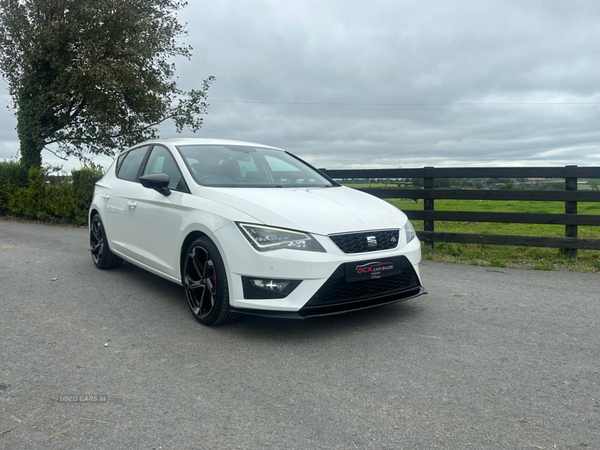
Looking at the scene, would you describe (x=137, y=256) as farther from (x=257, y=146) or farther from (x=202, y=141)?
(x=257, y=146)

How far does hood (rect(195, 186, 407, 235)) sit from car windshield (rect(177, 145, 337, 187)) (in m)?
0.30

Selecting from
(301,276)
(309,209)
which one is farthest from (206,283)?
(309,209)

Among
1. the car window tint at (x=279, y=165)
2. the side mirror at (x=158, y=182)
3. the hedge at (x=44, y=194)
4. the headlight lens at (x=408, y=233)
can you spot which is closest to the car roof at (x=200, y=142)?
the car window tint at (x=279, y=165)

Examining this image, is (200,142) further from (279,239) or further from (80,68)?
(80,68)

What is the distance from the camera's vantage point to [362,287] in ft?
12.5

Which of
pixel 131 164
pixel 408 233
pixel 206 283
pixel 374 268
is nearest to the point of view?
pixel 374 268

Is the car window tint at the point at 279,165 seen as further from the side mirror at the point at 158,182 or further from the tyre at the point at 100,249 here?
the tyre at the point at 100,249

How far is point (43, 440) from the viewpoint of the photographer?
2.37m

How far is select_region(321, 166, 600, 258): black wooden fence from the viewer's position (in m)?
7.28

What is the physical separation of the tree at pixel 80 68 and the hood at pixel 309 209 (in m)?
14.9

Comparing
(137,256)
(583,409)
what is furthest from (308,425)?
(137,256)

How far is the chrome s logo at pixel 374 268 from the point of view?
373 centimetres

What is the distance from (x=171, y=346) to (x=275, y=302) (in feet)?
2.84

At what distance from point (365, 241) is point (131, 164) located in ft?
11.3
